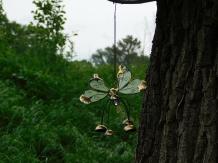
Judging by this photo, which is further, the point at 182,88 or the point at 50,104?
the point at 50,104

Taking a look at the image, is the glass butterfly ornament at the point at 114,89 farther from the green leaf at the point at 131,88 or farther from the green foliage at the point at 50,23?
the green foliage at the point at 50,23

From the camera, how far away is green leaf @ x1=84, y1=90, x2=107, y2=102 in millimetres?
1933

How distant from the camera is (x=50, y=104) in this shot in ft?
16.5

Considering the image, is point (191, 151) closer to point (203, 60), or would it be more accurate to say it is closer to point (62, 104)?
point (203, 60)

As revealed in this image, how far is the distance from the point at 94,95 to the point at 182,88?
27cm

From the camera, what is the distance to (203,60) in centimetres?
181

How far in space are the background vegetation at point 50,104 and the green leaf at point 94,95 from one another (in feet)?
6.51

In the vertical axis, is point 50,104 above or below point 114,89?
below

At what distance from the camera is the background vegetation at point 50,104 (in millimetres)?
4195

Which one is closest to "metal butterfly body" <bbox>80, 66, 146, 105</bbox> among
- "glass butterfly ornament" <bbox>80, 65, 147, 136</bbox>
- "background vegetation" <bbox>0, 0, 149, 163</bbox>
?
"glass butterfly ornament" <bbox>80, 65, 147, 136</bbox>

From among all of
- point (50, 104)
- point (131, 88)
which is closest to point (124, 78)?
point (131, 88)

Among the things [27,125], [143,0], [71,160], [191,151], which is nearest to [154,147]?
[191,151]

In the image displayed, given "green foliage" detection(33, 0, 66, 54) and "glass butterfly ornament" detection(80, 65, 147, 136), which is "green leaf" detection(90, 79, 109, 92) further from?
"green foliage" detection(33, 0, 66, 54)

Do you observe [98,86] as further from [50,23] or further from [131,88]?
[50,23]
